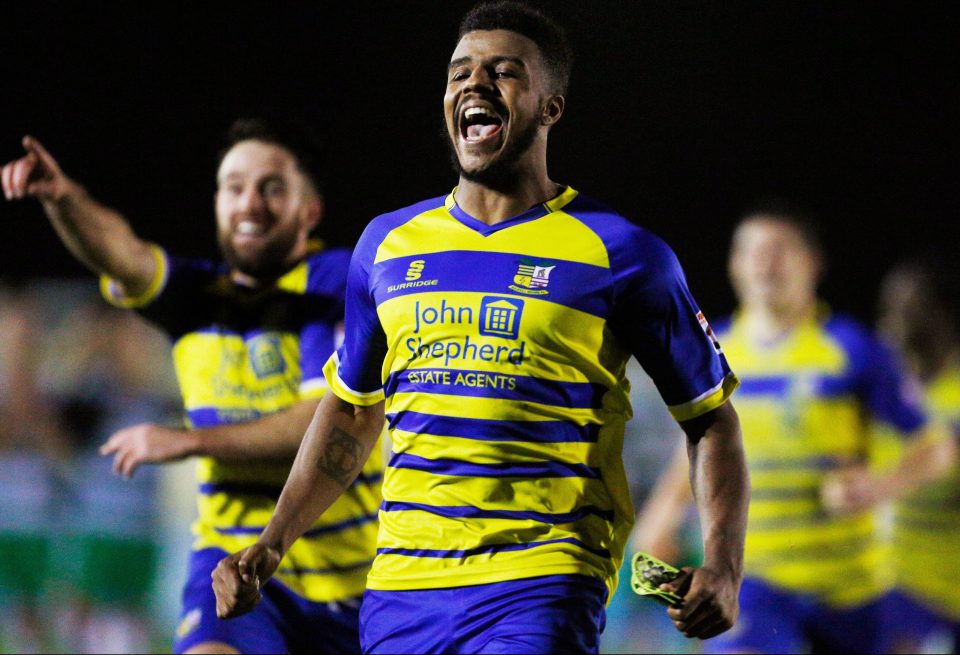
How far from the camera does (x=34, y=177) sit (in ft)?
12.8

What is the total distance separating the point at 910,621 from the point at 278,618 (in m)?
3.87

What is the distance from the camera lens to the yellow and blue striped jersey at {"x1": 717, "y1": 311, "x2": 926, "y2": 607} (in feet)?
16.1

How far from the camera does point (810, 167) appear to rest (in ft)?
23.1

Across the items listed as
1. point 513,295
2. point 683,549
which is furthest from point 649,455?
point 513,295

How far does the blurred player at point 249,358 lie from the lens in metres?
3.68

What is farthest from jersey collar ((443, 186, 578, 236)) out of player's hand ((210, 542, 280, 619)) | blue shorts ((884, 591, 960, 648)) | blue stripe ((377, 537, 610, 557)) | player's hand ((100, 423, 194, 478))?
blue shorts ((884, 591, 960, 648))

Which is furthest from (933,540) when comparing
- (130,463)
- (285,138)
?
(130,463)

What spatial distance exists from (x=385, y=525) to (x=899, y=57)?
5698mm

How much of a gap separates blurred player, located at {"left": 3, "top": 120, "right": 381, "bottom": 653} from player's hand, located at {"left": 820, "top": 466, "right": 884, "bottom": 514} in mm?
2009

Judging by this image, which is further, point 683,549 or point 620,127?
point 620,127

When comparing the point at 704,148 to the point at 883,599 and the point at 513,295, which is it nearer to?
the point at 883,599

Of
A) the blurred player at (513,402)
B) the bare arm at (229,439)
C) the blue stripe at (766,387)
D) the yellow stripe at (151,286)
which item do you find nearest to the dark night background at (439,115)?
the blue stripe at (766,387)

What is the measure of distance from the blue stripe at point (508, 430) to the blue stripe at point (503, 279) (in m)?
0.24

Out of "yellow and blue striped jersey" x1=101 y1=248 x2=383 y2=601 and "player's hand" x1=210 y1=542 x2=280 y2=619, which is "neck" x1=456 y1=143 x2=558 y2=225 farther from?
"yellow and blue striped jersey" x1=101 y1=248 x2=383 y2=601
